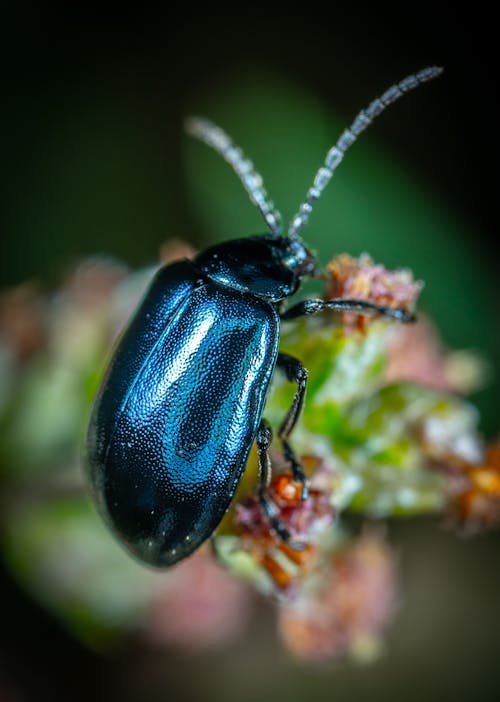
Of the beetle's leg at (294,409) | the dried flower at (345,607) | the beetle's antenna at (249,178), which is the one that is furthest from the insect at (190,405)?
the dried flower at (345,607)

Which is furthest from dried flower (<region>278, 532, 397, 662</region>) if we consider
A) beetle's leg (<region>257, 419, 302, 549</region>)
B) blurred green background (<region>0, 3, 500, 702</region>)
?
blurred green background (<region>0, 3, 500, 702</region>)

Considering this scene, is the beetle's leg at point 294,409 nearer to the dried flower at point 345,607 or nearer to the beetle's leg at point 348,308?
the beetle's leg at point 348,308

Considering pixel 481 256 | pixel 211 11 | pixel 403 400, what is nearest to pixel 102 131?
pixel 211 11

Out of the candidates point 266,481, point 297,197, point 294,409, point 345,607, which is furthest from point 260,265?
point 297,197

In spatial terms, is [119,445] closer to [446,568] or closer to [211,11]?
[446,568]

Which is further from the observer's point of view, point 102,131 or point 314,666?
point 102,131
